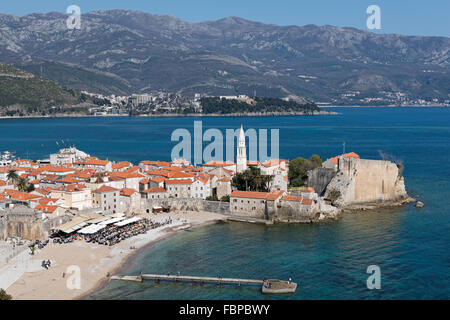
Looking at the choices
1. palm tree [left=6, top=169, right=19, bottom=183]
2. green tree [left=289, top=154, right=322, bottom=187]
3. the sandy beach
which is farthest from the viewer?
green tree [left=289, top=154, right=322, bottom=187]

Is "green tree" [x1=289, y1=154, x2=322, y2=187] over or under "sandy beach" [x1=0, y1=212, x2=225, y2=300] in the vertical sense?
over

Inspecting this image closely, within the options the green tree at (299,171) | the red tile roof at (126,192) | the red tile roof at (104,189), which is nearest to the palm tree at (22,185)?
the red tile roof at (104,189)

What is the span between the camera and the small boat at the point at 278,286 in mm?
24484

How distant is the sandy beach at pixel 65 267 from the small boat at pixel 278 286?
8145mm

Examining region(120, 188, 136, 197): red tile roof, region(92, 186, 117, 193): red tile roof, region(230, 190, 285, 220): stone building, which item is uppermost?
region(92, 186, 117, 193): red tile roof

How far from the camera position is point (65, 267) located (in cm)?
2730

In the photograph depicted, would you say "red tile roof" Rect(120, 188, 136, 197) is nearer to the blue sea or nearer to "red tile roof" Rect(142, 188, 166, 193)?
"red tile roof" Rect(142, 188, 166, 193)

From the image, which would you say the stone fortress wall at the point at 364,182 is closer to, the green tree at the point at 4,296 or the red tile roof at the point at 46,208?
the red tile roof at the point at 46,208

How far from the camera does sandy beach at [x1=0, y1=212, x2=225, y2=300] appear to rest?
24.4 metres

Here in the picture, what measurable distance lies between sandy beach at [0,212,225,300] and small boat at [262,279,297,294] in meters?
8.14

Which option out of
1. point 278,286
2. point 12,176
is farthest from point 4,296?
point 12,176

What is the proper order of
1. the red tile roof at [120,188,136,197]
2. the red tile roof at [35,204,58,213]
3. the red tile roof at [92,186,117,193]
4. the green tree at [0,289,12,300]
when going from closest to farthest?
the green tree at [0,289,12,300] → the red tile roof at [35,204,58,213] → the red tile roof at [92,186,117,193] → the red tile roof at [120,188,136,197]

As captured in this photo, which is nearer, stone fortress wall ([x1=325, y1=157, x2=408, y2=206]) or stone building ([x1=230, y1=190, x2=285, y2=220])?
stone building ([x1=230, y1=190, x2=285, y2=220])

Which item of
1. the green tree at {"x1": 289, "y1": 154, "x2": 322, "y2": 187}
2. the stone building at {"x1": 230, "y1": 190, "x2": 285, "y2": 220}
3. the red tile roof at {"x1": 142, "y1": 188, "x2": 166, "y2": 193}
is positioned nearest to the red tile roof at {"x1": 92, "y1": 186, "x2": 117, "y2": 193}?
the red tile roof at {"x1": 142, "y1": 188, "x2": 166, "y2": 193}
